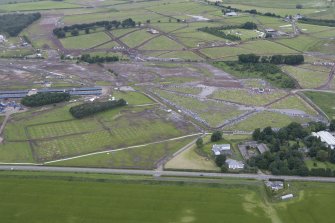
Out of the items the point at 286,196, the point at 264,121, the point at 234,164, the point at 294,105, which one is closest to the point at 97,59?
the point at 264,121

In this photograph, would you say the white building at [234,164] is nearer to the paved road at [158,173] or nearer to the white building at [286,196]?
the paved road at [158,173]

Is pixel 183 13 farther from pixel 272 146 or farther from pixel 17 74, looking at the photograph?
pixel 272 146

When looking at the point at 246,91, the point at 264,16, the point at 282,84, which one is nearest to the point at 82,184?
the point at 246,91

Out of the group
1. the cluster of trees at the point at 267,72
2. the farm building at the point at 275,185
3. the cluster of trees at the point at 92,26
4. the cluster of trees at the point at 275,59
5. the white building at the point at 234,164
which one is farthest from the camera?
the cluster of trees at the point at 92,26

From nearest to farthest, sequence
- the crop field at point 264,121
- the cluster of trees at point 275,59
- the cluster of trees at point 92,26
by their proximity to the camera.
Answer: the crop field at point 264,121 < the cluster of trees at point 275,59 < the cluster of trees at point 92,26

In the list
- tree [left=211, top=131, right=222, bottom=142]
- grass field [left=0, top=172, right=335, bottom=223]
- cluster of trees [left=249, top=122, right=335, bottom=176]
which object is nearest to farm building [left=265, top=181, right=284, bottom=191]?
grass field [left=0, top=172, right=335, bottom=223]

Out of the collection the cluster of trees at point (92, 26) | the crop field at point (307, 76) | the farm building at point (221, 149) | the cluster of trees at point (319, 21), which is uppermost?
the cluster of trees at point (319, 21)

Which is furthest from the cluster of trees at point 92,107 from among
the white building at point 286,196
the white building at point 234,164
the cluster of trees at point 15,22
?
the cluster of trees at point 15,22

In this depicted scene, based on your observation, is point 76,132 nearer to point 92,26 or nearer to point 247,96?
point 247,96
